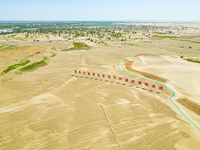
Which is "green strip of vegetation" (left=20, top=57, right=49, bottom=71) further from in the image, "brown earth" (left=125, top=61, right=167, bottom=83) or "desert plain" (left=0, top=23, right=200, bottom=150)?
"brown earth" (left=125, top=61, right=167, bottom=83)

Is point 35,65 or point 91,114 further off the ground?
point 35,65

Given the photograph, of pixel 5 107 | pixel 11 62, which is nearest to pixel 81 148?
pixel 5 107

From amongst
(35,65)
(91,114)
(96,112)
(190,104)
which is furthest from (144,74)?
(35,65)

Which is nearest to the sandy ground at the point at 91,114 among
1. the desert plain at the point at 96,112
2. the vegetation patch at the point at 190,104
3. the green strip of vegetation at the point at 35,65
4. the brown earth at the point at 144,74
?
the desert plain at the point at 96,112

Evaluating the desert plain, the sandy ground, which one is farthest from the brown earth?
the sandy ground

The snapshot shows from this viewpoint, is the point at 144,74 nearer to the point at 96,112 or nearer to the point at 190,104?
the point at 190,104

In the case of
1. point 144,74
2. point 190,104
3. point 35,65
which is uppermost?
point 35,65

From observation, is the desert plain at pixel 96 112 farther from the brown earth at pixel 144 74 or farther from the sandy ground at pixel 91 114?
the brown earth at pixel 144 74
